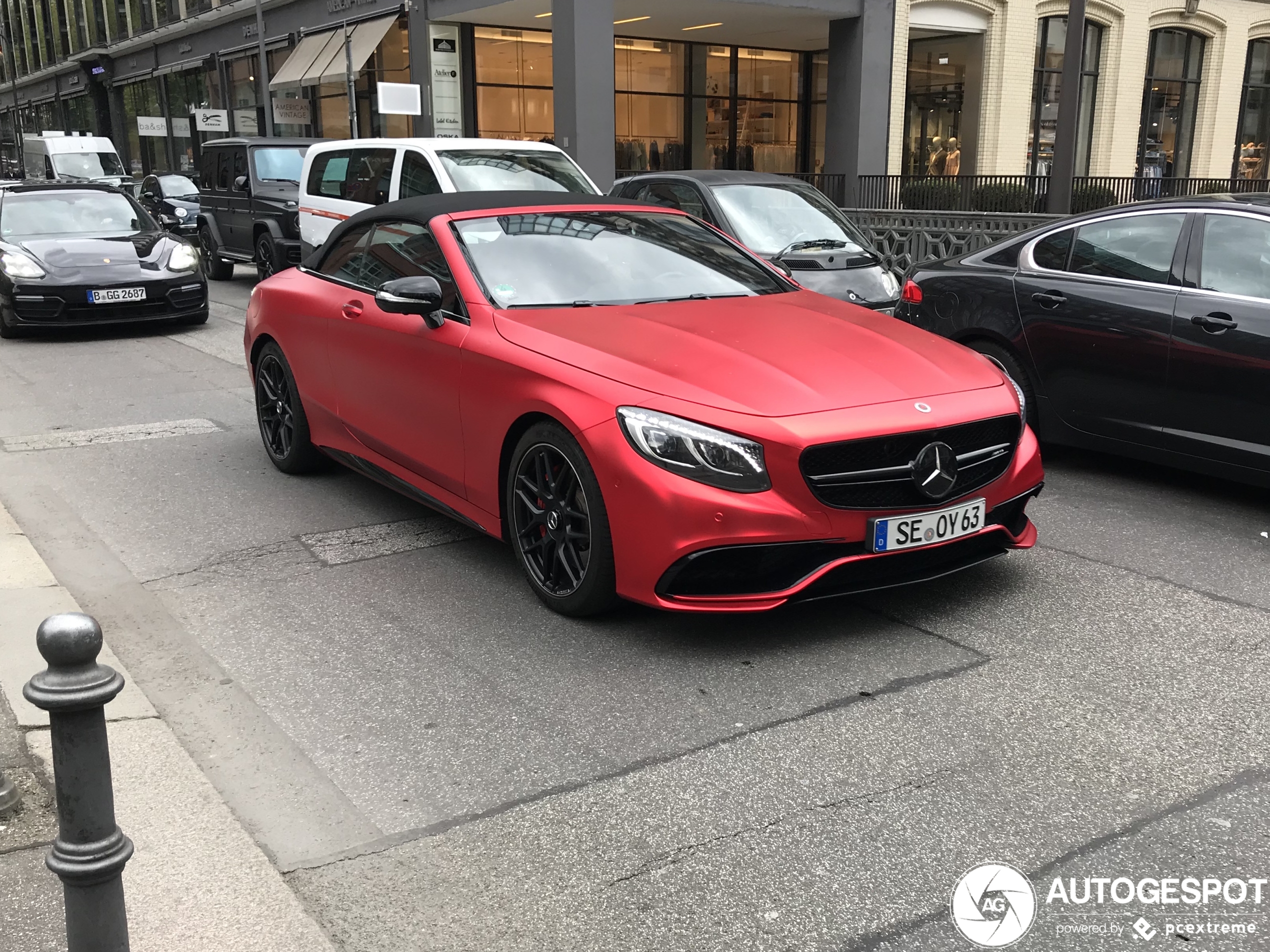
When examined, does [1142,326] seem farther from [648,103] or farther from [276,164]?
[648,103]

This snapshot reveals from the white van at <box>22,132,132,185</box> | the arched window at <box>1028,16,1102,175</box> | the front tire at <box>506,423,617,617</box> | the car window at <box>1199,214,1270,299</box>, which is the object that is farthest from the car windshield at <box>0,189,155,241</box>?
the arched window at <box>1028,16,1102,175</box>

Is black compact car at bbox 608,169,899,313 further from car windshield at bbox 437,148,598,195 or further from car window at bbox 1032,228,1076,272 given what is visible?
car window at bbox 1032,228,1076,272

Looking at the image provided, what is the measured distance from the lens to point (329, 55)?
3008 centimetres

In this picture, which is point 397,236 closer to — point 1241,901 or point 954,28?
point 1241,901

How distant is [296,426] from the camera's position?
6629 millimetres

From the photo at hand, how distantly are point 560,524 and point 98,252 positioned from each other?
9996mm

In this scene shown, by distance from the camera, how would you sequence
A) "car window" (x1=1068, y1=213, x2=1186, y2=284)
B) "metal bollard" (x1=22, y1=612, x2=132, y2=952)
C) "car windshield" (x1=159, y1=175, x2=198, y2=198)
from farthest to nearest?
"car windshield" (x1=159, y1=175, x2=198, y2=198), "car window" (x1=1068, y1=213, x2=1186, y2=284), "metal bollard" (x1=22, y1=612, x2=132, y2=952)

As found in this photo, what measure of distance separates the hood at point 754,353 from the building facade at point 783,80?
17670mm

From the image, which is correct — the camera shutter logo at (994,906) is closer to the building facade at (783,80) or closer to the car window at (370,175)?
the car window at (370,175)

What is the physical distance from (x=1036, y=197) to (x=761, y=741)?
17.9m

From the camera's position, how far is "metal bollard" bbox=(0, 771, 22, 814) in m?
3.09

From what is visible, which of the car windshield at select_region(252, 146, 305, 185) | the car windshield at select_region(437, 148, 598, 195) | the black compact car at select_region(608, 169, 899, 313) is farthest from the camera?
the car windshield at select_region(252, 146, 305, 185)

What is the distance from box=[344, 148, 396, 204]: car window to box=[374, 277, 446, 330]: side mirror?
7.03m

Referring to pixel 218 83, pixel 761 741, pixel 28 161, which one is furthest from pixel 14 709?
pixel 218 83
